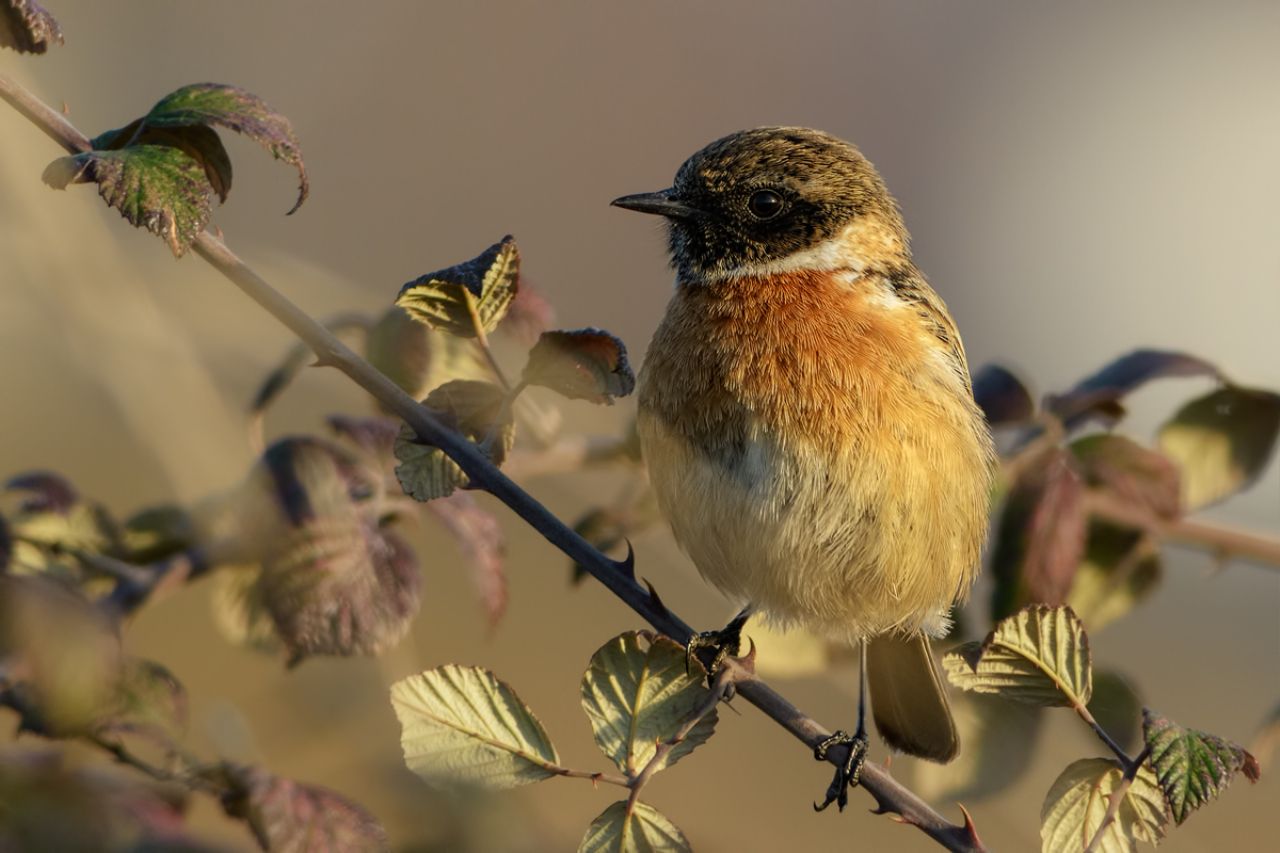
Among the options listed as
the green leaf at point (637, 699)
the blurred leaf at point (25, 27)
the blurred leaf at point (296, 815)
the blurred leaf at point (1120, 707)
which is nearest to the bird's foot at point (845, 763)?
the green leaf at point (637, 699)

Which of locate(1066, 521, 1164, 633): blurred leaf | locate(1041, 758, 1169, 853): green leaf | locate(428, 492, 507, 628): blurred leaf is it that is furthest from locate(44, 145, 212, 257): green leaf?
locate(1066, 521, 1164, 633): blurred leaf

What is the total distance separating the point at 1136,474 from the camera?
2.69m

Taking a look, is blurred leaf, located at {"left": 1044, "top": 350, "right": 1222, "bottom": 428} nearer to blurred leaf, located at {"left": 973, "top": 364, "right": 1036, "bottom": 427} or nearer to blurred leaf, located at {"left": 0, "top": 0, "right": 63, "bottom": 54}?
blurred leaf, located at {"left": 973, "top": 364, "right": 1036, "bottom": 427}

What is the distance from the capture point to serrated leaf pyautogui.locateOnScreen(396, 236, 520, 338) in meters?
2.07

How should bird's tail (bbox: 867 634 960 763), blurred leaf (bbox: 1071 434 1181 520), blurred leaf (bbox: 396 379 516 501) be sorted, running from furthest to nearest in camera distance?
1. bird's tail (bbox: 867 634 960 763)
2. blurred leaf (bbox: 1071 434 1181 520)
3. blurred leaf (bbox: 396 379 516 501)

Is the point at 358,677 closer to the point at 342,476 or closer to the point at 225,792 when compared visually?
the point at 342,476

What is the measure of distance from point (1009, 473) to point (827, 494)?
38 cm

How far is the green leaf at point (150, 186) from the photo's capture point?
173cm

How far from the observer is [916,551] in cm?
281

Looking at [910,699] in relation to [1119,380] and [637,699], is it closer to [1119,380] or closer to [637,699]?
[1119,380]

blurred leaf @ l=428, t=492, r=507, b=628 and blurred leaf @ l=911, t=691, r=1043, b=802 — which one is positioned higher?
blurred leaf @ l=428, t=492, r=507, b=628

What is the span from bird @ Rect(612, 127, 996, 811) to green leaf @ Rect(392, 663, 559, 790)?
842mm

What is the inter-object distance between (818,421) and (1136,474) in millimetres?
636

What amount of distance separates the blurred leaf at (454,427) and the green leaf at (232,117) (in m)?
0.39
